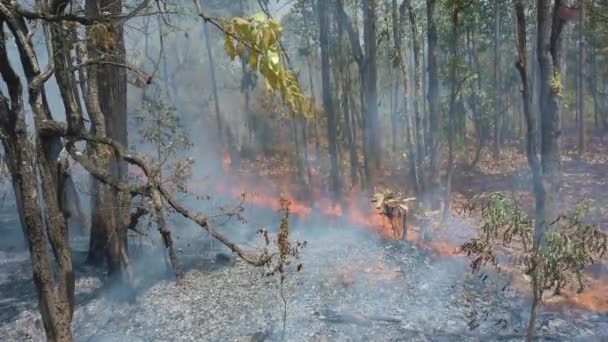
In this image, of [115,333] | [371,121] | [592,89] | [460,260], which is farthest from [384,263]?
[592,89]

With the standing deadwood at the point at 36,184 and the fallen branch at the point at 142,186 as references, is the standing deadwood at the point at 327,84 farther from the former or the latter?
the standing deadwood at the point at 36,184

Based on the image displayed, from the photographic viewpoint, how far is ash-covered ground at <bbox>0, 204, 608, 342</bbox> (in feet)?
28.1

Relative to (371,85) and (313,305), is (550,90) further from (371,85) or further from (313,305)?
(371,85)

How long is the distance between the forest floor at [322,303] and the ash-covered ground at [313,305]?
2 centimetres

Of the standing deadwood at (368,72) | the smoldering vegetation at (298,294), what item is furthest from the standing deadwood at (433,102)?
the standing deadwood at (368,72)

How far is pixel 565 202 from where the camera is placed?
698 inches

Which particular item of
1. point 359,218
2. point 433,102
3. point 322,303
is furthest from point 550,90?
point 359,218

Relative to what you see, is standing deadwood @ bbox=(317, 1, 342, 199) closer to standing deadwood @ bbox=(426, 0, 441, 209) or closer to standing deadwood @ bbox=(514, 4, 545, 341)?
standing deadwood @ bbox=(426, 0, 441, 209)

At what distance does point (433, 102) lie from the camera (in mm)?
16031

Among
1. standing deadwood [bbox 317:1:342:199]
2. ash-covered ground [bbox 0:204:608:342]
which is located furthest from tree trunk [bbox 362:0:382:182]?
ash-covered ground [bbox 0:204:608:342]

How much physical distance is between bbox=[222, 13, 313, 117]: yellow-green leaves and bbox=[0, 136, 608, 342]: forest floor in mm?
6857

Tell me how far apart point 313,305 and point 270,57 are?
26.9 feet

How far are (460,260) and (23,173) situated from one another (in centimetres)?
1032

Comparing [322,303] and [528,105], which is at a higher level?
[528,105]
